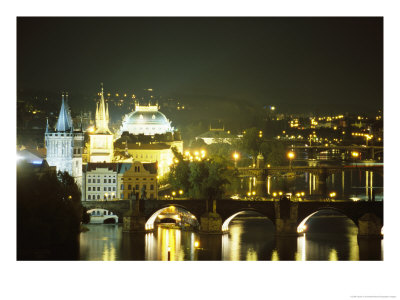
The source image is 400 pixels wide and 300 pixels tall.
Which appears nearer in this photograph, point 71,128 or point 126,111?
point 71,128

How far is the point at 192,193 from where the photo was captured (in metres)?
26.7

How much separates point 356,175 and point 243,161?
16.1 ft

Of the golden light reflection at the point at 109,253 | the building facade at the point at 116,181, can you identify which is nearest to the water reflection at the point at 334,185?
the building facade at the point at 116,181

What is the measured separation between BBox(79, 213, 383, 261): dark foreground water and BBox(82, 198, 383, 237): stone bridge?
1.08ft

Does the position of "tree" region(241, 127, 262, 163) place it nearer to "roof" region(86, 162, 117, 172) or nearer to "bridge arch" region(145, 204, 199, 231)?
"roof" region(86, 162, 117, 172)

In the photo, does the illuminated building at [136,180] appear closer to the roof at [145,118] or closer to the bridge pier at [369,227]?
the bridge pier at [369,227]

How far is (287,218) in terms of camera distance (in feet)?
76.1

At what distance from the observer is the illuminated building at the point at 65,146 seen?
2770 centimetres

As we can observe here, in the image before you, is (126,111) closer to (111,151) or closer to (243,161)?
(243,161)

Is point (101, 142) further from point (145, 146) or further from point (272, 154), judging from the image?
point (272, 154)

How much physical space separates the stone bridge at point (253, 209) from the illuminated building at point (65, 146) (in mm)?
3964
